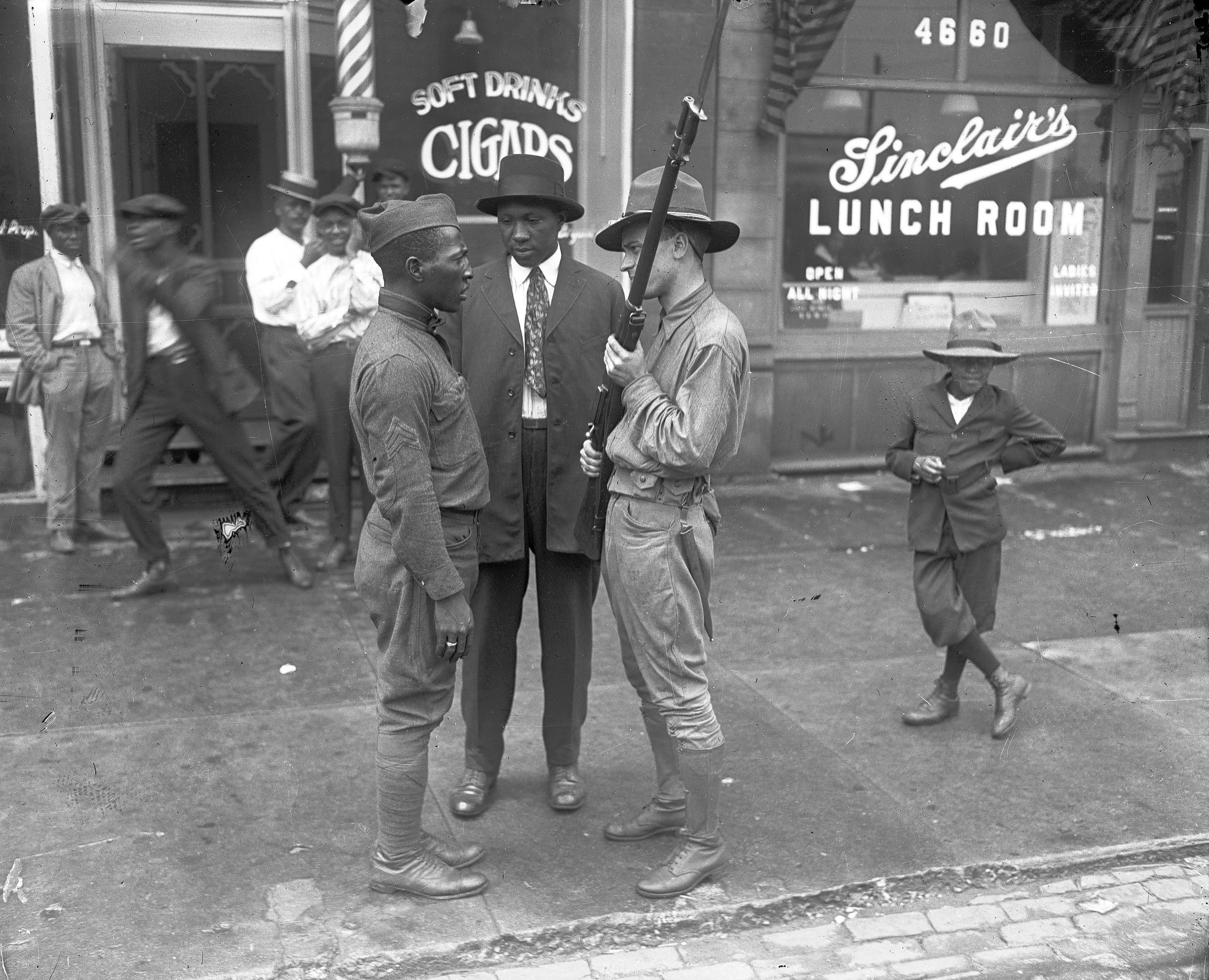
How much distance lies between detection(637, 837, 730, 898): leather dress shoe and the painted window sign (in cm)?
554

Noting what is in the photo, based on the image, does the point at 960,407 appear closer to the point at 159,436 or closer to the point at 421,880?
the point at 421,880

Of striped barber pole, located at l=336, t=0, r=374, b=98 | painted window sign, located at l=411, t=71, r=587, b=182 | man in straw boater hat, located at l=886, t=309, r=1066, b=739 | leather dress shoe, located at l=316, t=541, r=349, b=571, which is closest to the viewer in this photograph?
man in straw boater hat, located at l=886, t=309, r=1066, b=739

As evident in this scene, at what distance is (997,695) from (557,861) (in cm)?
201

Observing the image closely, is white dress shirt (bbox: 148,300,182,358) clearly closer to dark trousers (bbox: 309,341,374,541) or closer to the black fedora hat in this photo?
dark trousers (bbox: 309,341,374,541)

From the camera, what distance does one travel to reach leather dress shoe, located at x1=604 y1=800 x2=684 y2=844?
404 cm

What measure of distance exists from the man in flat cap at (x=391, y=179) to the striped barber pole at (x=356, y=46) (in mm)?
514

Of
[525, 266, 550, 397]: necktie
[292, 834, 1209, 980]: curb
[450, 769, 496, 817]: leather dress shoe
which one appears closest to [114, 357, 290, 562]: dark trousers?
[450, 769, 496, 817]: leather dress shoe

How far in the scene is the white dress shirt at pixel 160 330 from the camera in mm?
6148

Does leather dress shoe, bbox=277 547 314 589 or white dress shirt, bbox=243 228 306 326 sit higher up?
white dress shirt, bbox=243 228 306 326

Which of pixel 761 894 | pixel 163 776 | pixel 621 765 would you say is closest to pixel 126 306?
pixel 163 776

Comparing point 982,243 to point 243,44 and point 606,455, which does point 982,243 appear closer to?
point 243,44

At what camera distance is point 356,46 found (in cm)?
765

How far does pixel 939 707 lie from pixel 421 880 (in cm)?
233

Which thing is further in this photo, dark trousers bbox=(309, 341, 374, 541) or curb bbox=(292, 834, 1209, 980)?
dark trousers bbox=(309, 341, 374, 541)
